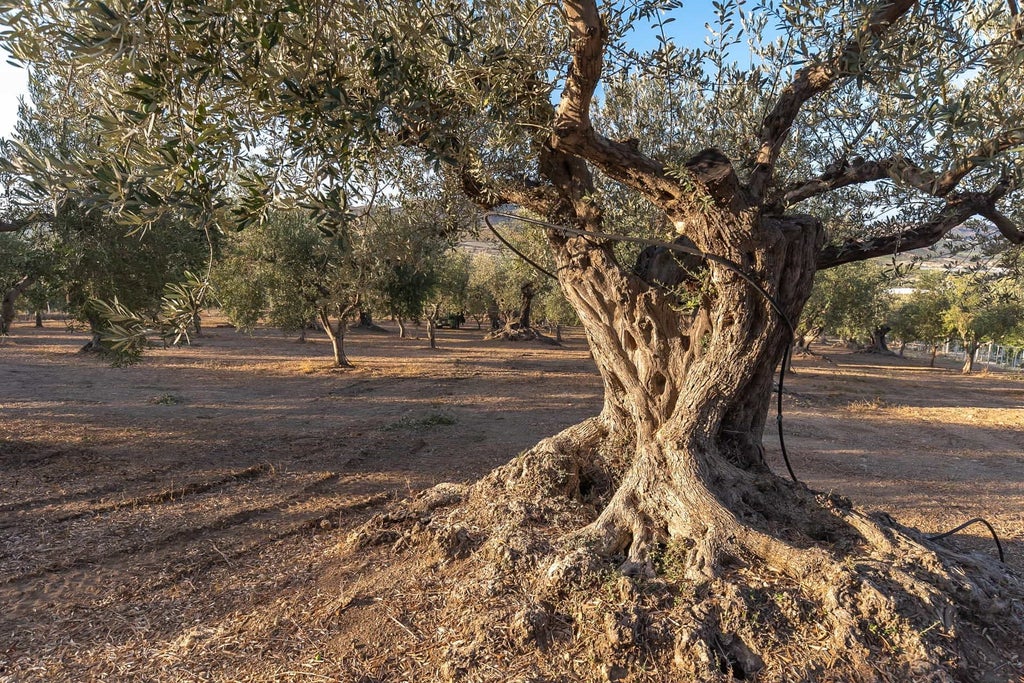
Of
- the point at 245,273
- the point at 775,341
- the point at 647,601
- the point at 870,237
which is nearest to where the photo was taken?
the point at 647,601

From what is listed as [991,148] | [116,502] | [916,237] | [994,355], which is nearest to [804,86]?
[991,148]

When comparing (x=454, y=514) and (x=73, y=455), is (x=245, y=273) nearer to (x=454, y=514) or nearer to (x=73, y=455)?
(x=73, y=455)

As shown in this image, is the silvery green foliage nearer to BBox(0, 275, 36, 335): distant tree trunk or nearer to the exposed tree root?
the exposed tree root

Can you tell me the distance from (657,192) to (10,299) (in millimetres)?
10718

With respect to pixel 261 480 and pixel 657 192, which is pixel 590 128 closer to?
pixel 657 192

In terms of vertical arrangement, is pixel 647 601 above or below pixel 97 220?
below

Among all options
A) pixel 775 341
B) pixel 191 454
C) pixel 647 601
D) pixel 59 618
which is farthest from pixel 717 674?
pixel 191 454

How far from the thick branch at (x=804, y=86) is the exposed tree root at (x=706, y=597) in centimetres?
292

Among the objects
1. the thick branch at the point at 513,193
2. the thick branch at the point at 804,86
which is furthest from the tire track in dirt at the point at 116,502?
the thick branch at the point at 804,86

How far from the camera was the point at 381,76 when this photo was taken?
3879 millimetres

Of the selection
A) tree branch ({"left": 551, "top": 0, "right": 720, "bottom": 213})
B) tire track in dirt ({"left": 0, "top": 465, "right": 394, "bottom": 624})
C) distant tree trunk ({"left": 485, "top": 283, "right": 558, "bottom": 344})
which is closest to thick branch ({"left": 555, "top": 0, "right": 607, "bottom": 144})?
tree branch ({"left": 551, "top": 0, "right": 720, "bottom": 213})

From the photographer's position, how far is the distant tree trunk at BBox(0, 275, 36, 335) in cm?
939

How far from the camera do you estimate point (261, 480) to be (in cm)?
886

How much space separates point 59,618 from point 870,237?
28.5ft
